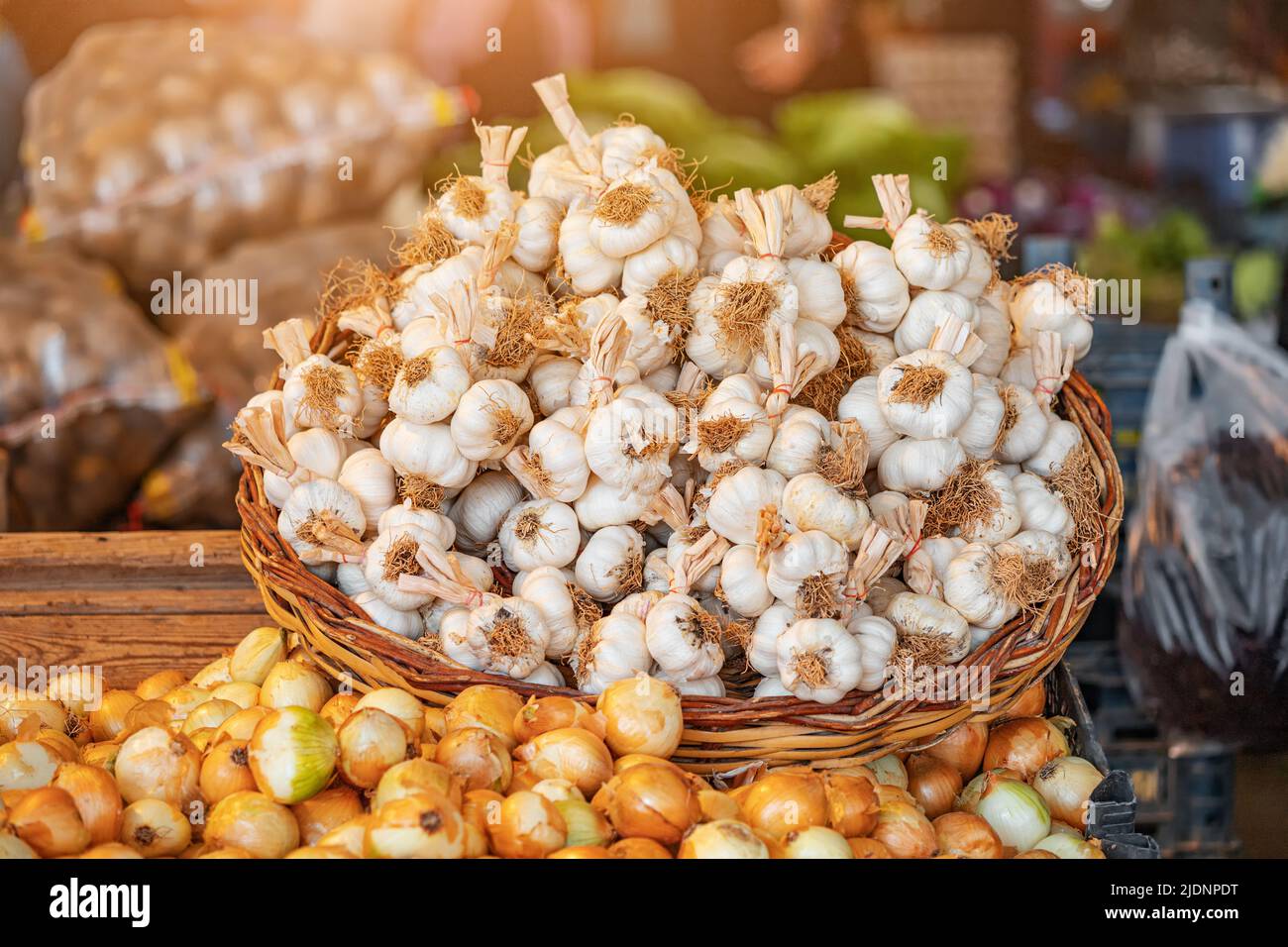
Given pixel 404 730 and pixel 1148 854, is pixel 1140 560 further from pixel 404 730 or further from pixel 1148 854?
pixel 404 730

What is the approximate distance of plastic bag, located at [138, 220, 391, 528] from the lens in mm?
2766

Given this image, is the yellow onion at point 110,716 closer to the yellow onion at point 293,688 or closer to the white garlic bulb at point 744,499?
the yellow onion at point 293,688

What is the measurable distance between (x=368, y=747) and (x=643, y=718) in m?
0.33

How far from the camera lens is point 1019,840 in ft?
4.89

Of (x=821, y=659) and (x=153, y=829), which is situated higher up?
(x=821, y=659)

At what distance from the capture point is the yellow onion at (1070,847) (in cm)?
142

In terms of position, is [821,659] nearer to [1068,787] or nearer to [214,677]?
[1068,787]

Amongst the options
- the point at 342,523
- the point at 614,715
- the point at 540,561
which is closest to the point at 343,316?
the point at 342,523

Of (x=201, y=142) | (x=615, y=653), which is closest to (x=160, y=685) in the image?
(x=615, y=653)

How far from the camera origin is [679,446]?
1.66 meters

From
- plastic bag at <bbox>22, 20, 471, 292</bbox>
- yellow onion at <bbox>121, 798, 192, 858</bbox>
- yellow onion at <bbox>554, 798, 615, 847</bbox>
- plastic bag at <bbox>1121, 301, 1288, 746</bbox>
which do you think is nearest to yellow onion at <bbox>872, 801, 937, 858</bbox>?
yellow onion at <bbox>554, 798, 615, 847</bbox>

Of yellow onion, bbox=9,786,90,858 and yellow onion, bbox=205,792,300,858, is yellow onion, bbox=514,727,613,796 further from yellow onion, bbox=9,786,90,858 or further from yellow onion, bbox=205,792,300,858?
yellow onion, bbox=9,786,90,858

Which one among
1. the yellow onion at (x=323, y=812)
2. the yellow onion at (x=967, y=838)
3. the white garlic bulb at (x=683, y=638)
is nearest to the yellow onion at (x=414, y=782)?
the yellow onion at (x=323, y=812)
